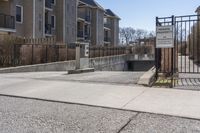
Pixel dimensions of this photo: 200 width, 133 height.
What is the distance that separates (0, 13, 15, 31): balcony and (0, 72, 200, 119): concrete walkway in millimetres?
21099

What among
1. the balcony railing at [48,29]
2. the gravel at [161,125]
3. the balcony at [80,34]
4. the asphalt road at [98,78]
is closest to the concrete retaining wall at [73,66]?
the asphalt road at [98,78]

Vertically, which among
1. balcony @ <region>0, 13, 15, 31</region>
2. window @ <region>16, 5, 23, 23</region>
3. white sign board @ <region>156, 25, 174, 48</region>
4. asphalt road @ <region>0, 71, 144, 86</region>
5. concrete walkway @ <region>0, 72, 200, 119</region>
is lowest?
concrete walkway @ <region>0, 72, 200, 119</region>

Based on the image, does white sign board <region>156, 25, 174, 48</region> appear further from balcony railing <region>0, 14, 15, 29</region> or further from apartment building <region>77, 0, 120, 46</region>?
apartment building <region>77, 0, 120, 46</region>

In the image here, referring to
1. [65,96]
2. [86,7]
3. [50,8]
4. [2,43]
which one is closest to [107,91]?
[65,96]

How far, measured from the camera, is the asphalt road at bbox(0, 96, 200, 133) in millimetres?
5859

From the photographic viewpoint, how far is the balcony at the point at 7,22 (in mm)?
31328

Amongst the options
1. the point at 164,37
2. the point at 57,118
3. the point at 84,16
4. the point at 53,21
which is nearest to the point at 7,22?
the point at 53,21

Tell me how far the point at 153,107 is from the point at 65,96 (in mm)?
2611

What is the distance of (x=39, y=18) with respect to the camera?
38.0 meters

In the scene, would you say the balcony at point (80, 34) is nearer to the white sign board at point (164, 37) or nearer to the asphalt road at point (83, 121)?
the white sign board at point (164, 37)

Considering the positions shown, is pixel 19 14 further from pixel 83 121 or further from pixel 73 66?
pixel 83 121

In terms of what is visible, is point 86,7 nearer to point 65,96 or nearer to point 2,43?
point 2,43

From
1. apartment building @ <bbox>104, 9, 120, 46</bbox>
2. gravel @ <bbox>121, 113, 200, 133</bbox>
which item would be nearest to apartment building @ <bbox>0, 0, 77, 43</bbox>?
apartment building @ <bbox>104, 9, 120, 46</bbox>

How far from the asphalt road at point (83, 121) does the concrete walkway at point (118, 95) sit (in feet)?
1.47
